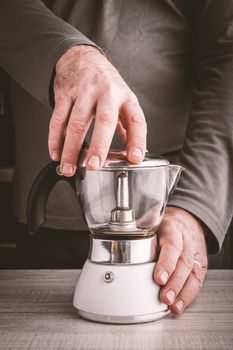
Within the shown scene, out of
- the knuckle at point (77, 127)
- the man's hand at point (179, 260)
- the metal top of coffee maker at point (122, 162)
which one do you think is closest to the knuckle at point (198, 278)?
the man's hand at point (179, 260)

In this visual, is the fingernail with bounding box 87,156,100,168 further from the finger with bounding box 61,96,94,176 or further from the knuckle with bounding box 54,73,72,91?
the knuckle with bounding box 54,73,72,91

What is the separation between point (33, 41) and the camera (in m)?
1.27

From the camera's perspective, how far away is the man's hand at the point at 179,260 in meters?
1.00

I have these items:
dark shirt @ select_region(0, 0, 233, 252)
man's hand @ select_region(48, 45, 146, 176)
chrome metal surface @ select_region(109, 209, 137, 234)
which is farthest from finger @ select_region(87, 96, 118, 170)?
dark shirt @ select_region(0, 0, 233, 252)

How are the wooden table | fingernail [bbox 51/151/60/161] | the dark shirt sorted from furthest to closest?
1. the dark shirt
2. fingernail [bbox 51/151/60/161]
3. the wooden table

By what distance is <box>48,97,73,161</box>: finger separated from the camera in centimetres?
97

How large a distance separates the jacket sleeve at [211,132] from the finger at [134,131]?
291mm

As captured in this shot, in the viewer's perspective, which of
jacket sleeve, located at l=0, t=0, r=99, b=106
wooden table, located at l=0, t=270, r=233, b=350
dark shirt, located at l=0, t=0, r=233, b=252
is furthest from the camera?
dark shirt, located at l=0, t=0, r=233, b=252

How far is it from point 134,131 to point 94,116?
0.07 metres

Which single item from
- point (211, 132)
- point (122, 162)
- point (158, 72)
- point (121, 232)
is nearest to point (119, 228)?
point (121, 232)

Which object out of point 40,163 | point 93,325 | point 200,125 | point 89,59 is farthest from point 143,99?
point 93,325

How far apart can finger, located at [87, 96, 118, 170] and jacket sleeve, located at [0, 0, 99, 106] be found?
210 mm

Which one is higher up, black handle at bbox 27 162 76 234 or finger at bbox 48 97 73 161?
finger at bbox 48 97 73 161

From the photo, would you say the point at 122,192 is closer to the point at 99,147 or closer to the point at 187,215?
the point at 99,147
